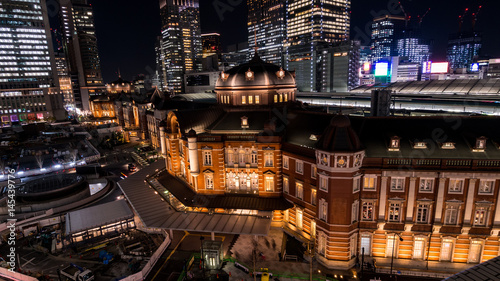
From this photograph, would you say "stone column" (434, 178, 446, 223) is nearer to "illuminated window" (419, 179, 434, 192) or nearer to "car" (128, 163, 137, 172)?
"illuminated window" (419, 179, 434, 192)

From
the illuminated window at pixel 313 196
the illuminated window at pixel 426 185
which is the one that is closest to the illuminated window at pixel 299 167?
the illuminated window at pixel 313 196

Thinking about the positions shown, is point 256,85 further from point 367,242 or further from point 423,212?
point 423,212

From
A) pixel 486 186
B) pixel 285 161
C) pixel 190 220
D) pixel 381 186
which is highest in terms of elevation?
pixel 285 161

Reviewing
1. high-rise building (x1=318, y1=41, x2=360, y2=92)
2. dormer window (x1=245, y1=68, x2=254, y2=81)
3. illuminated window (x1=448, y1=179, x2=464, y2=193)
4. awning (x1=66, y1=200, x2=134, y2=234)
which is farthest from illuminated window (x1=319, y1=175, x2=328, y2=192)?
high-rise building (x1=318, y1=41, x2=360, y2=92)

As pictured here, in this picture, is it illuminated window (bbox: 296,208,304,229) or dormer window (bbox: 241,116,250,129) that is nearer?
illuminated window (bbox: 296,208,304,229)

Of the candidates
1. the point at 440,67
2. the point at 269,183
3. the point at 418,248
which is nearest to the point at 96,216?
the point at 269,183
